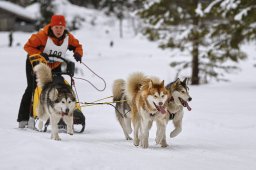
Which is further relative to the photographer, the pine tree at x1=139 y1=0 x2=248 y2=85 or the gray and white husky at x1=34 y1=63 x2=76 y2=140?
the pine tree at x1=139 y1=0 x2=248 y2=85

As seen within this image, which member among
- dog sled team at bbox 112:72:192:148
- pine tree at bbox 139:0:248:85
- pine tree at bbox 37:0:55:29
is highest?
pine tree at bbox 37:0:55:29

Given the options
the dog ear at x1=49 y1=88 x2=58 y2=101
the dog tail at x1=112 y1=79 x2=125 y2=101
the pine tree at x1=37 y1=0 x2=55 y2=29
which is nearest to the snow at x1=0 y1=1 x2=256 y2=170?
the dog ear at x1=49 y1=88 x2=58 y2=101

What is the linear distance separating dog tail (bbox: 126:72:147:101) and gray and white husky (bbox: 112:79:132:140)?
1.76 feet

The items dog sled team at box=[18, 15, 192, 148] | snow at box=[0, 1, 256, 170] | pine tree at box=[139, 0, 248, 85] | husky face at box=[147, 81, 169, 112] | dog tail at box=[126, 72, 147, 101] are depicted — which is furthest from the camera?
pine tree at box=[139, 0, 248, 85]

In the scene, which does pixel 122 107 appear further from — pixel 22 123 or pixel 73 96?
pixel 22 123

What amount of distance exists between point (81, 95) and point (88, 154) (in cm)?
1167

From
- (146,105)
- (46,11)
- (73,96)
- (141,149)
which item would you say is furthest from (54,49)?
(46,11)

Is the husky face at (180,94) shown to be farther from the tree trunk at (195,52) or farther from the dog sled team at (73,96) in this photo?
the tree trunk at (195,52)

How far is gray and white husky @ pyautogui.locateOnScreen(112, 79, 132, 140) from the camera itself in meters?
6.66

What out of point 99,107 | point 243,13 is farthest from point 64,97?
point 243,13

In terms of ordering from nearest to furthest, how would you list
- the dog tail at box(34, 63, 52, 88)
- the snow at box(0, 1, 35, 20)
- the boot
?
the dog tail at box(34, 63, 52, 88)
the boot
the snow at box(0, 1, 35, 20)

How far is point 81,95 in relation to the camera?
15.9 metres

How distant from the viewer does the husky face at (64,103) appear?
5.61 meters

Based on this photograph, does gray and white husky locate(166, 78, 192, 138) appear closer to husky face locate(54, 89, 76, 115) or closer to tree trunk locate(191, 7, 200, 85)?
husky face locate(54, 89, 76, 115)
